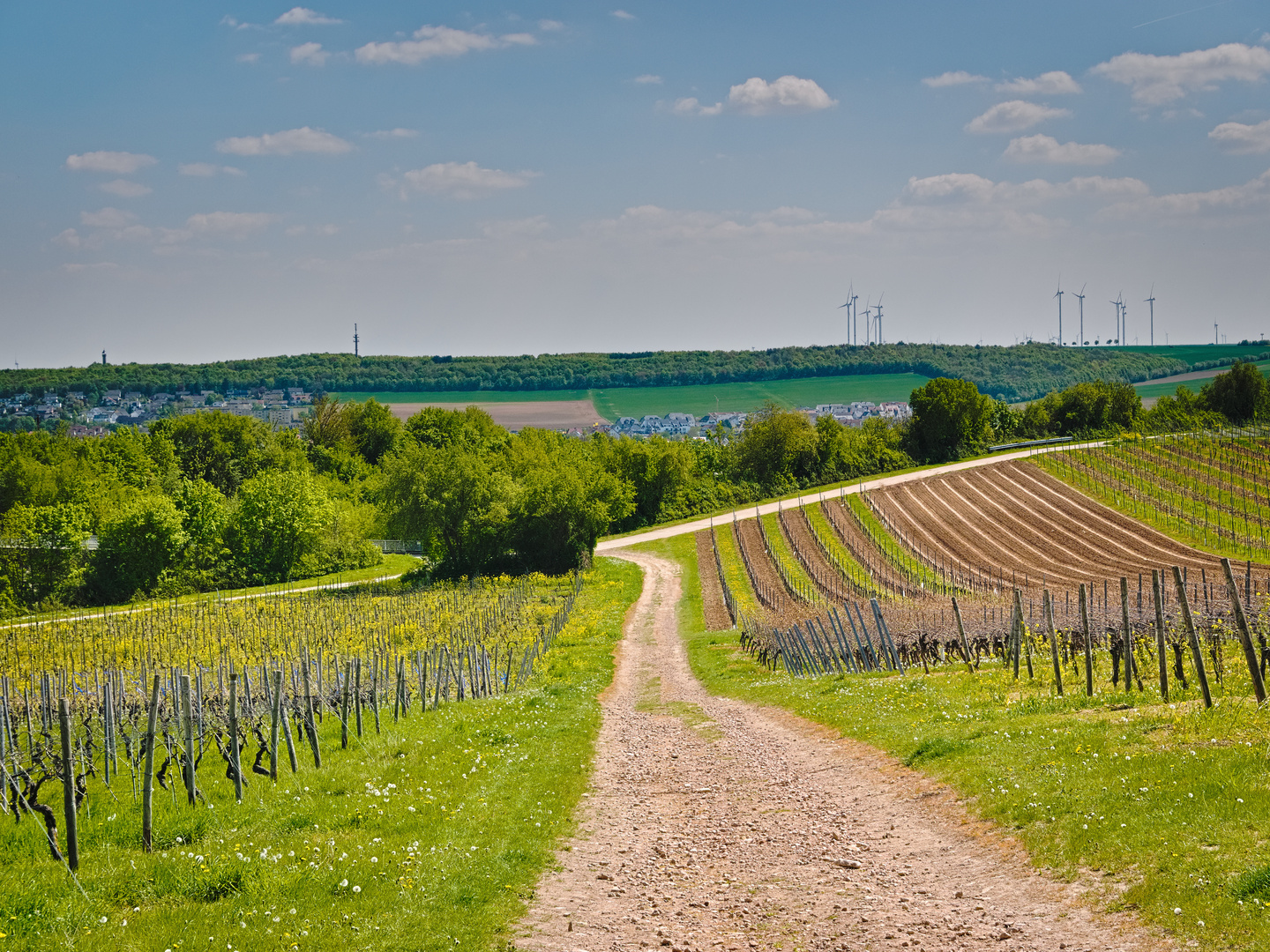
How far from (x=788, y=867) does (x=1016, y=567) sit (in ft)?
192

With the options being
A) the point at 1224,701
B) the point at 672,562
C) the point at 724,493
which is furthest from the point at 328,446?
the point at 1224,701

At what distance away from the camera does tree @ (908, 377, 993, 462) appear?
113 metres

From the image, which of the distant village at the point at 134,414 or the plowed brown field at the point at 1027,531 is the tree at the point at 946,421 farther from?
the distant village at the point at 134,414

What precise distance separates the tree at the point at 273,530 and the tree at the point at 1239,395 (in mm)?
113629

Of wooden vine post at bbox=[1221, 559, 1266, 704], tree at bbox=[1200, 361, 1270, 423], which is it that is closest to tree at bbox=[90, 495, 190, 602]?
wooden vine post at bbox=[1221, 559, 1266, 704]

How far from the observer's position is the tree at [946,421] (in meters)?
113

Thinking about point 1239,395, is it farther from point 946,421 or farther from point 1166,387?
point 1166,387

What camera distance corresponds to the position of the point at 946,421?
114m

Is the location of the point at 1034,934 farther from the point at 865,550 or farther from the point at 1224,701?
the point at 865,550

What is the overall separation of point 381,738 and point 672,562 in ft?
183

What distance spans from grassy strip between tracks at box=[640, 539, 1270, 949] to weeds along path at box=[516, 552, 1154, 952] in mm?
443

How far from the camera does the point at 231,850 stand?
411 inches

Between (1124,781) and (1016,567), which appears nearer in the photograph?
(1124,781)

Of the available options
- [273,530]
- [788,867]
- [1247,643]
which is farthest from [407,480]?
[1247,643]
